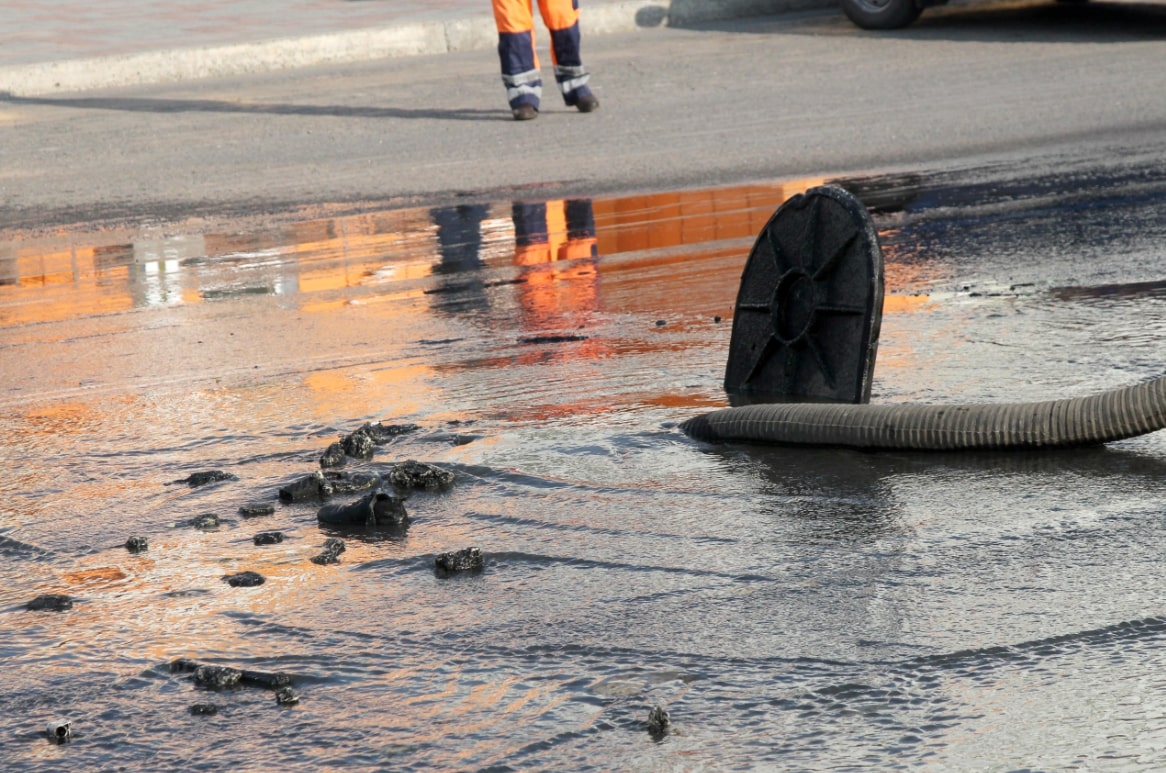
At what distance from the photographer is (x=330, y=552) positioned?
3658mm

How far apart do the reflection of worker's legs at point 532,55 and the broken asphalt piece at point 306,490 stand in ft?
26.5

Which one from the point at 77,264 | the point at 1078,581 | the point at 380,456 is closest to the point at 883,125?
the point at 77,264

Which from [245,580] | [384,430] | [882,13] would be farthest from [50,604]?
[882,13]

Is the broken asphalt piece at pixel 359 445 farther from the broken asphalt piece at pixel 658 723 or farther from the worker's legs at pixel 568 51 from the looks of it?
the worker's legs at pixel 568 51

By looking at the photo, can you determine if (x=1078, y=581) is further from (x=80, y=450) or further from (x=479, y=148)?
(x=479, y=148)

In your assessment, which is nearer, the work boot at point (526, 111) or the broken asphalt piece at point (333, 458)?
the broken asphalt piece at point (333, 458)

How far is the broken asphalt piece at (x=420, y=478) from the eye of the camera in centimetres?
412

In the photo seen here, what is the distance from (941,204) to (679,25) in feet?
30.8

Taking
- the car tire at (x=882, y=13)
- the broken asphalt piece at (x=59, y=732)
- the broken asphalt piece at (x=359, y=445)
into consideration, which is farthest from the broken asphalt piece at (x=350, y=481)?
the car tire at (x=882, y=13)

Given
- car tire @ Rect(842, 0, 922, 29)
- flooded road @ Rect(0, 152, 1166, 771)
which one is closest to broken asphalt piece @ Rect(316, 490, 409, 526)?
flooded road @ Rect(0, 152, 1166, 771)

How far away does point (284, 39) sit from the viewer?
1579 cm

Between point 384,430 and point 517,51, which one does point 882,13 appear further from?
point 384,430

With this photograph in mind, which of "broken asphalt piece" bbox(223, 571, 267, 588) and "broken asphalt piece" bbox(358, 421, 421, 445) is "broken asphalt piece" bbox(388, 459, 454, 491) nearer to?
"broken asphalt piece" bbox(358, 421, 421, 445)

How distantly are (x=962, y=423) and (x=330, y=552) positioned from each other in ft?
5.12
